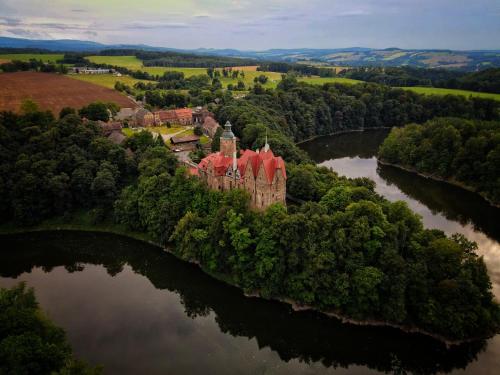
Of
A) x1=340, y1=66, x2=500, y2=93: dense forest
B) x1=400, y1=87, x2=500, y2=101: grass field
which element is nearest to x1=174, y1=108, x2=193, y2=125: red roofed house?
x1=400, y1=87, x2=500, y2=101: grass field

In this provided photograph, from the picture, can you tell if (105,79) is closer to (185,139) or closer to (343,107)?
(185,139)

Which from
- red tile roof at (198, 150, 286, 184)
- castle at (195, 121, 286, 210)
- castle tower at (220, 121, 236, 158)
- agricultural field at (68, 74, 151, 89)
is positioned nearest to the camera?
red tile roof at (198, 150, 286, 184)

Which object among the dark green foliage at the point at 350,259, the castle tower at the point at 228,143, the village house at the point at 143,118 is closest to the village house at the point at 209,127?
the village house at the point at 143,118

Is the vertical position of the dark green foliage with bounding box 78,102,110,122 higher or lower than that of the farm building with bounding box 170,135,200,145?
higher

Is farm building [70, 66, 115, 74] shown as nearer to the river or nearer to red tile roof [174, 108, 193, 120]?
red tile roof [174, 108, 193, 120]

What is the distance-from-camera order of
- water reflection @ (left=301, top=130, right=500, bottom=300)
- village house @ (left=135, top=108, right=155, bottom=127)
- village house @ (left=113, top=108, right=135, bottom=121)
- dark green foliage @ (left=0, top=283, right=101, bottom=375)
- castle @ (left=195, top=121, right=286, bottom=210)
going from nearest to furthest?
1. dark green foliage @ (left=0, top=283, right=101, bottom=375)
2. castle @ (left=195, top=121, right=286, bottom=210)
3. water reflection @ (left=301, top=130, right=500, bottom=300)
4. village house @ (left=135, top=108, right=155, bottom=127)
5. village house @ (left=113, top=108, right=135, bottom=121)
